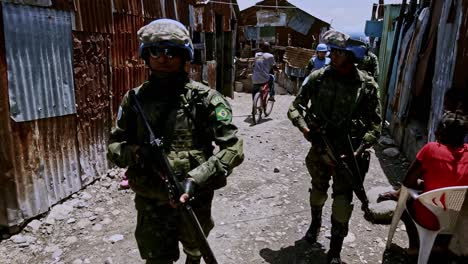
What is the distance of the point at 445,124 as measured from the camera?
8.50 ft

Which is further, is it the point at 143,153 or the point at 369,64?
the point at 369,64

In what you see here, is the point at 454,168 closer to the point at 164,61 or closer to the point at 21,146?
the point at 164,61

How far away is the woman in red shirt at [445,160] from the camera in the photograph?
8.34 ft

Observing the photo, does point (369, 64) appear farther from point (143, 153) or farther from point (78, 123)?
point (143, 153)

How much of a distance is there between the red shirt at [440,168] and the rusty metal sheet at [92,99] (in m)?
3.73

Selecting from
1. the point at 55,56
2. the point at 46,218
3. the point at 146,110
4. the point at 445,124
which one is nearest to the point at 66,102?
the point at 55,56

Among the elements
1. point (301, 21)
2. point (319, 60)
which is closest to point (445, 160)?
point (319, 60)

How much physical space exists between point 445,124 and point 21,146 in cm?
367

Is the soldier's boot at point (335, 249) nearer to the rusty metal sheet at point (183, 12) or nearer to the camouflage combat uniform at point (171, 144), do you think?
the camouflage combat uniform at point (171, 144)

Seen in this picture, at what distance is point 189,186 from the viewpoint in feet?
6.56

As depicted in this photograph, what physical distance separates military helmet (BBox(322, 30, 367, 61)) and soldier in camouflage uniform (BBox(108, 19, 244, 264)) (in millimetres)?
1224

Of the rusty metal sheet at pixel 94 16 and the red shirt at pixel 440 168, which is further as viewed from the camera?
the rusty metal sheet at pixel 94 16

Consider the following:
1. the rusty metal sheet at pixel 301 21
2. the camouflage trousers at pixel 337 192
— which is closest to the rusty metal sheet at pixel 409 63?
the camouflage trousers at pixel 337 192

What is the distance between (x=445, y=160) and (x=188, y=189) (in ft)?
5.88
